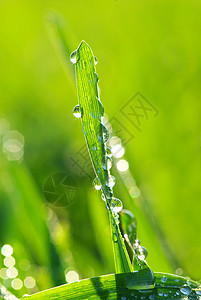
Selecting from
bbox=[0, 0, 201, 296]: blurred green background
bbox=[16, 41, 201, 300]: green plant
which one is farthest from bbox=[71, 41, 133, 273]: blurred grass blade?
bbox=[0, 0, 201, 296]: blurred green background

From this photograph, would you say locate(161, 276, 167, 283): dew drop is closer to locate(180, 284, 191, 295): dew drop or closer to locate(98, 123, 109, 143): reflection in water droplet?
locate(180, 284, 191, 295): dew drop

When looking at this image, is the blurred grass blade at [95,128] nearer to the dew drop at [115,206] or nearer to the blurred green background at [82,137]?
the dew drop at [115,206]

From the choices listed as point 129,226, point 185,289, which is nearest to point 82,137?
point 129,226

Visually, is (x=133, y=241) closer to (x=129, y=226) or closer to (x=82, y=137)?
(x=129, y=226)

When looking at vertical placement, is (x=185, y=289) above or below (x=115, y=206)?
below

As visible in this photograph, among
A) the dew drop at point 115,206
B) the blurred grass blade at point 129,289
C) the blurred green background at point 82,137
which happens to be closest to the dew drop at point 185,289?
the blurred grass blade at point 129,289
